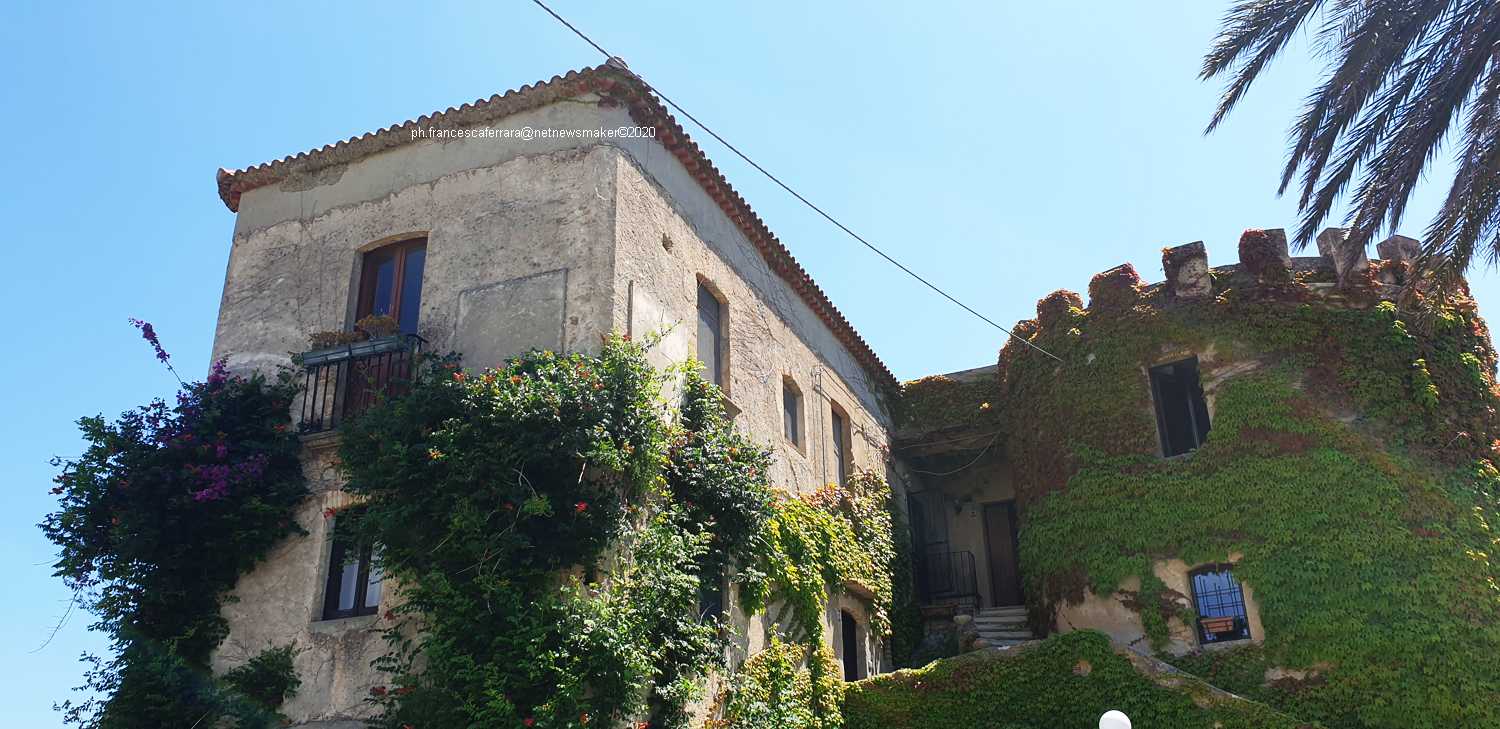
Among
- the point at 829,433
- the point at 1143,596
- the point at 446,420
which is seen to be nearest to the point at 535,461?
the point at 446,420

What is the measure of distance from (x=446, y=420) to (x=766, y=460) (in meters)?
3.95

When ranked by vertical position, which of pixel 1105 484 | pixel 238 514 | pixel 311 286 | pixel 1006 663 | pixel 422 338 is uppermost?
pixel 311 286

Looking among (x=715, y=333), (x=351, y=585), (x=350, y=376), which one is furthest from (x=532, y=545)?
(x=715, y=333)

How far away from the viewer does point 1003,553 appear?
20906 millimetres

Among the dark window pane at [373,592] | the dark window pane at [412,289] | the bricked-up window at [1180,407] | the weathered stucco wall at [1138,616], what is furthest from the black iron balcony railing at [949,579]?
the dark window pane at [373,592]

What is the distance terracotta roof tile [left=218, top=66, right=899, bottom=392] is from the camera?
1352 cm

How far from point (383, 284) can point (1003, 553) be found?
40.3 feet

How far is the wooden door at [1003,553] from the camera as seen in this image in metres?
20.8

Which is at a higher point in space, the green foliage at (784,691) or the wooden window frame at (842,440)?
the wooden window frame at (842,440)

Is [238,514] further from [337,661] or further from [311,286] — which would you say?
[311,286]

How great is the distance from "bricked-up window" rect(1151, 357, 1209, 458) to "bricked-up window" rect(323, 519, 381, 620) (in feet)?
36.8

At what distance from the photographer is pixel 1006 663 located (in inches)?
549

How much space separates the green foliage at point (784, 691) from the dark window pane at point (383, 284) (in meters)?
6.09

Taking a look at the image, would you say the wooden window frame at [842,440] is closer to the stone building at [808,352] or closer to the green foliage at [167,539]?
the stone building at [808,352]
